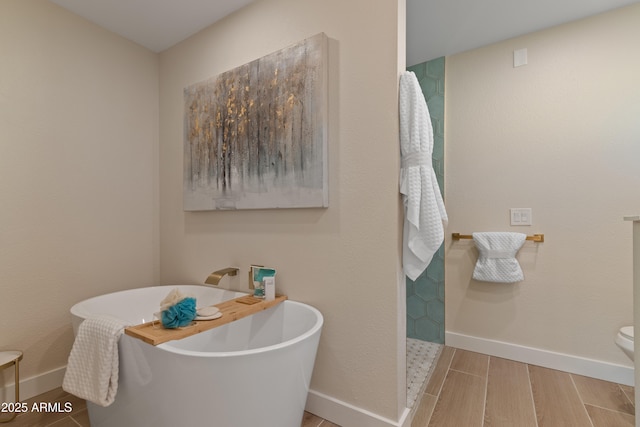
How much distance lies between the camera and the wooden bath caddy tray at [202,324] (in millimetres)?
1124

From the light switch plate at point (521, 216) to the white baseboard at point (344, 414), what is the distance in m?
1.59

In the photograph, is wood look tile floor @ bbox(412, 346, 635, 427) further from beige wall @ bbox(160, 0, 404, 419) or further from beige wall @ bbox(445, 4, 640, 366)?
beige wall @ bbox(160, 0, 404, 419)

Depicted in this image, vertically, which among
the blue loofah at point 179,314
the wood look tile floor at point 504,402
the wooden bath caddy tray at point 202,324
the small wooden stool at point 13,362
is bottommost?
the wood look tile floor at point 504,402

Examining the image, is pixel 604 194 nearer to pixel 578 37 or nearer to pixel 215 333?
pixel 578 37

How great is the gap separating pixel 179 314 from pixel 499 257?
2.18 meters

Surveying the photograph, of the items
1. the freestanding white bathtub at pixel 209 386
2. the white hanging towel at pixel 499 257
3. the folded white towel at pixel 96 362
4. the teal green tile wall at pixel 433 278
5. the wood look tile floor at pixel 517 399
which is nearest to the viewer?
the freestanding white bathtub at pixel 209 386

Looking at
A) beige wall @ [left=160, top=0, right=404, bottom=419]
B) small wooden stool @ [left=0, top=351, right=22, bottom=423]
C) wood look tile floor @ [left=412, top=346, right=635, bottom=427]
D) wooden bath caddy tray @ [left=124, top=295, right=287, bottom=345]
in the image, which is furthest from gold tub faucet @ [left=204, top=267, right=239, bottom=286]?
wood look tile floor @ [left=412, top=346, right=635, bottom=427]

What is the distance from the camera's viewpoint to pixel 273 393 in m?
1.13

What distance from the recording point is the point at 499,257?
2.15 meters

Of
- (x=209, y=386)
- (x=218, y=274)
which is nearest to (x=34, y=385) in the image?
(x=218, y=274)

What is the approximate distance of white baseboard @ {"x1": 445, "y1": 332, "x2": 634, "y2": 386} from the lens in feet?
6.04

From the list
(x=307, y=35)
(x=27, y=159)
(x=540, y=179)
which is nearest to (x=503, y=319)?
(x=540, y=179)

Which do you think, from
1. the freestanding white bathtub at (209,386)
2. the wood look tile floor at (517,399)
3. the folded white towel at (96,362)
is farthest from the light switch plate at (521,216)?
the folded white towel at (96,362)

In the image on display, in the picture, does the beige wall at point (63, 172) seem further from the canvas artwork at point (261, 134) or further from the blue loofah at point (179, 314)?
the blue loofah at point (179, 314)
